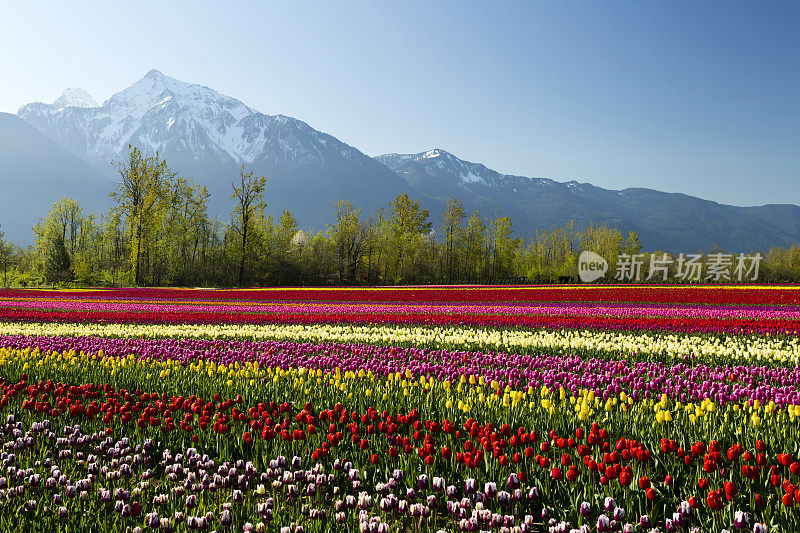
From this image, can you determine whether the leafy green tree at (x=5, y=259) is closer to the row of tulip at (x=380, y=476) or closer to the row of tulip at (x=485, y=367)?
the row of tulip at (x=485, y=367)

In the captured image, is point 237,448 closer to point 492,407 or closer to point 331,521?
point 331,521

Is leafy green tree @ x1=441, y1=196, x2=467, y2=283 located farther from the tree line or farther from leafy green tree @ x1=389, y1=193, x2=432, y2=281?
leafy green tree @ x1=389, y1=193, x2=432, y2=281

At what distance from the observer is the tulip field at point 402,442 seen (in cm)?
340

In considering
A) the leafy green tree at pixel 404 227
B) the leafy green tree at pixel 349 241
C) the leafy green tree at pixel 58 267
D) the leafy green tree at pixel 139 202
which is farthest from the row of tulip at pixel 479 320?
the leafy green tree at pixel 404 227

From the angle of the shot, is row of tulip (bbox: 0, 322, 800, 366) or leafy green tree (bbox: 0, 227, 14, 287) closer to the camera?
row of tulip (bbox: 0, 322, 800, 366)

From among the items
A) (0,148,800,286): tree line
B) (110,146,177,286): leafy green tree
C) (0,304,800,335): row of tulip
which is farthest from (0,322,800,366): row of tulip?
(0,148,800,286): tree line

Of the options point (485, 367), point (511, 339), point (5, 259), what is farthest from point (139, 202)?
point (485, 367)

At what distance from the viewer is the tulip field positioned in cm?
340

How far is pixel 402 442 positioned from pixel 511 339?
7.17m

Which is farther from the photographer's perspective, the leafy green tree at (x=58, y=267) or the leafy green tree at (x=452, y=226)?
the leafy green tree at (x=452, y=226)

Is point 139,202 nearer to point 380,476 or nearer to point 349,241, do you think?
point 349,241

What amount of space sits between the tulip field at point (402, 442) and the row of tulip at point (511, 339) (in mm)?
117

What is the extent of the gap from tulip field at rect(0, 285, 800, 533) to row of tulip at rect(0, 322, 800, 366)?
0.12 m

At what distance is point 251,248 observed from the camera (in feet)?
188
